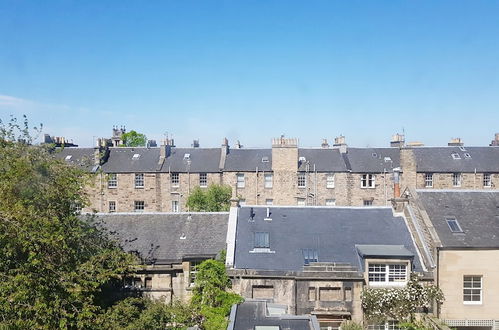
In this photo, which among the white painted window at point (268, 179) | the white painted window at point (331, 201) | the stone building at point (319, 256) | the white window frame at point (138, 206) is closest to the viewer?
the stone building at point (319, 256)

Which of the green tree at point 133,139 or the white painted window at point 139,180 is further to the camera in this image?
the green tree at point 133,139

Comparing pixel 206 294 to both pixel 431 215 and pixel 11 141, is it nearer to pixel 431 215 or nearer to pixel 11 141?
pixel 11 141

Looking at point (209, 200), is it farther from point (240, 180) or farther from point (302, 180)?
point (302, 180)

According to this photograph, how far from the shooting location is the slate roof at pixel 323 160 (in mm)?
53812

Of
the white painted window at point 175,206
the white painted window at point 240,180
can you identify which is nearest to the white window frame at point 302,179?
the white painted window at point 240,180

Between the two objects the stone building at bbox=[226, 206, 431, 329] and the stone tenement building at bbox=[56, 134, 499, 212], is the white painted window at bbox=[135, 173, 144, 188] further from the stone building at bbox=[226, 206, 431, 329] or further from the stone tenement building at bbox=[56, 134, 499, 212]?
the stone building at bbox=[226, 206, 431, 329]

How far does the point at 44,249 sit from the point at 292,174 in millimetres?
36760

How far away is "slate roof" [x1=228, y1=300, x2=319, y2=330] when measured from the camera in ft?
58.9

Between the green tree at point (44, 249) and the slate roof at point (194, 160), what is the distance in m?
32.6

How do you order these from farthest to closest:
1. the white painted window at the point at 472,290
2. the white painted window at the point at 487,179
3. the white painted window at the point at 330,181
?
the white painted window at the point at 330,181, the white painted window at the point at 487,179, the white painted window at the point at 472,290

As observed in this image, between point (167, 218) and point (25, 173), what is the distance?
34.7 feet

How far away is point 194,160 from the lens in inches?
2233

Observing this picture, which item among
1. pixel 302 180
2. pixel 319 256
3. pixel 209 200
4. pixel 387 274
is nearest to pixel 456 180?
pixel 302 180

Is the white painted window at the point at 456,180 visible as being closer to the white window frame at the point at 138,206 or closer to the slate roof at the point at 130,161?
the slate roof at the point at 130,161
